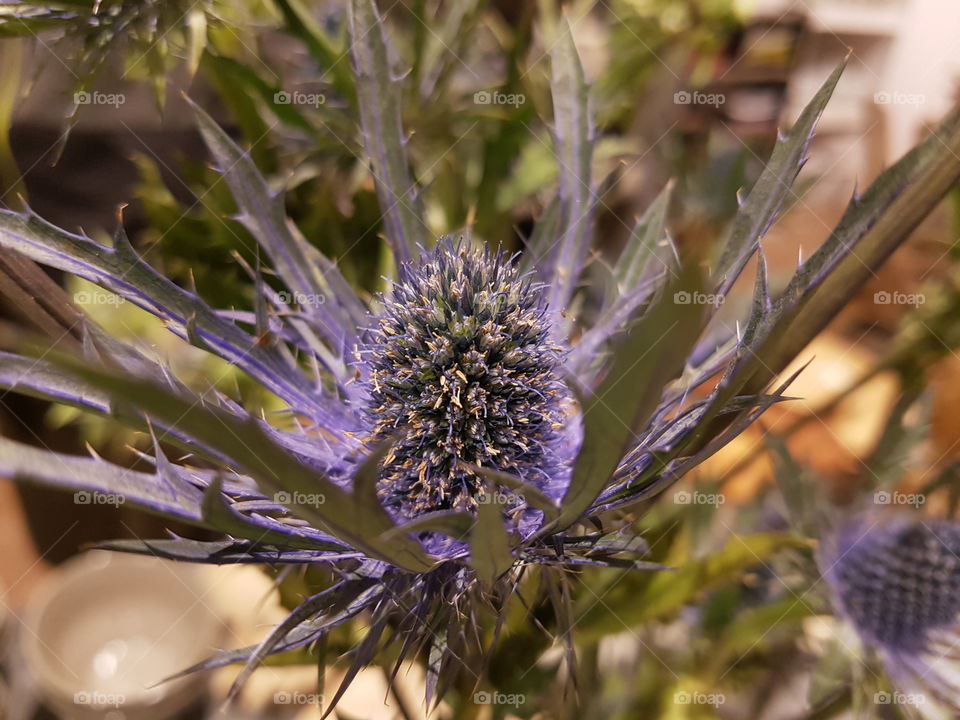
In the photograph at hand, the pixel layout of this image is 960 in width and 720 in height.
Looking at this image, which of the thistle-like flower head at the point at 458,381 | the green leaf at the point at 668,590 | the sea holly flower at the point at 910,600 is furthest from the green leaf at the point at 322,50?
the sea holly flower at the point at 910,600

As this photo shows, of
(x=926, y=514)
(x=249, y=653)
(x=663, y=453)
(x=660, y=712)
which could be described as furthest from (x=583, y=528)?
(x=926, y=514)

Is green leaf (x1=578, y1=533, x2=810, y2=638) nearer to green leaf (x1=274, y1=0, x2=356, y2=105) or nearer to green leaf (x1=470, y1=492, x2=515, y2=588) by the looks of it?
green leaf (x1=470, y1=492, x2=515, y2=588)

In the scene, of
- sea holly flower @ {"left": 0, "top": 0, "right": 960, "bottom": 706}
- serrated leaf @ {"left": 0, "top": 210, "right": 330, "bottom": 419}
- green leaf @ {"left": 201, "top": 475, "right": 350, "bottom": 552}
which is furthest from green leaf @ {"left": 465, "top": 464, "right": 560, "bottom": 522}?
serrated leaf @ {"left": 0, "top": 210, "right": 330, "bottom": 419}

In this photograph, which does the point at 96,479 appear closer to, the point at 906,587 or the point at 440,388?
the point at 440,388

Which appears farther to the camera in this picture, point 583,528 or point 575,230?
point 575,230

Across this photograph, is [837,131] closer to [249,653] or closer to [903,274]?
[903,274]
